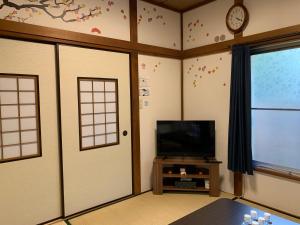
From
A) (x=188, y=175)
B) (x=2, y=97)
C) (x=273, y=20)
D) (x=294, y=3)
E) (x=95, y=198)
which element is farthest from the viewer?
(x=188, y=175)

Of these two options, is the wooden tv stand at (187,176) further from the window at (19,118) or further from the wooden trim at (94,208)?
the window at (19,118)

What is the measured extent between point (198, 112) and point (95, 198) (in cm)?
188

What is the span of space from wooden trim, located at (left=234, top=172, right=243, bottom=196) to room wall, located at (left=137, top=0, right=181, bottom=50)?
2070 millimetres

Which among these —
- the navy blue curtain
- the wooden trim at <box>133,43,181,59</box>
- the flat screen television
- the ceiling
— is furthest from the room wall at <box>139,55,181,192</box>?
the navy blue curtain

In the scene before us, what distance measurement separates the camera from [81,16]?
257 centimetres

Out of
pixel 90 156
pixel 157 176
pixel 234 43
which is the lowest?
pixel 157 176

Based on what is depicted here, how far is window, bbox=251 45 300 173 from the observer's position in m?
2.51

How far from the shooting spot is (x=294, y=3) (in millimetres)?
2418

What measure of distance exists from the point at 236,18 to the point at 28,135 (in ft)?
9.15

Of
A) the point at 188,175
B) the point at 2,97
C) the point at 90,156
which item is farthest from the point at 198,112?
the point at 2,97

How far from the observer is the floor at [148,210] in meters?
2.44

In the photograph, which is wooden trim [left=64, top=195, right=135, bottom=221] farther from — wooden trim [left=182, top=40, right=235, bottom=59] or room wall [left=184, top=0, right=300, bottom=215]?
wooden trim [left=182, top=40, right=235, bottom=59]

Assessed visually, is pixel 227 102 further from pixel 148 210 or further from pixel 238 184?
pixel 148 210

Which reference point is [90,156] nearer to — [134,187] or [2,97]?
[134,187]
